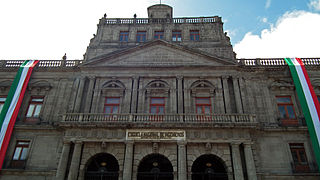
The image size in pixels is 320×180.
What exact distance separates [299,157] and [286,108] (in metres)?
4.62

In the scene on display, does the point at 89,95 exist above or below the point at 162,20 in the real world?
below

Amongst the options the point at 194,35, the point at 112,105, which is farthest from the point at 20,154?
the point at 194,35

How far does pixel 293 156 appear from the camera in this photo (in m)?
19.2

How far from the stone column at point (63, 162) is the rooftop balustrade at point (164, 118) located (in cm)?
206

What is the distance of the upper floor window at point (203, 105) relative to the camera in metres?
21.4

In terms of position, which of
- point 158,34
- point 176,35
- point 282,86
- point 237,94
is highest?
point 158,34

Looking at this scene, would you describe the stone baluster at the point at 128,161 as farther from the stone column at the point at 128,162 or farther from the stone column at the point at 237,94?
the stone column at the point at 237,94

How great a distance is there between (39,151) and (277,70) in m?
23.9

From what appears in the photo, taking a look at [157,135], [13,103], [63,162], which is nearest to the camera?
[63,162]

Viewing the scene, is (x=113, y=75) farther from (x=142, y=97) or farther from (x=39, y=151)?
(x=39, y=151)

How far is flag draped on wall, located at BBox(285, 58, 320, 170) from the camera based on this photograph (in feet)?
60.3

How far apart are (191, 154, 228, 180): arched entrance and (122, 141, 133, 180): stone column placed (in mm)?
5348

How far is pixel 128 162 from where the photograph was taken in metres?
18.0

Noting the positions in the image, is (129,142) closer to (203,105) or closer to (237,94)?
(203,105)
